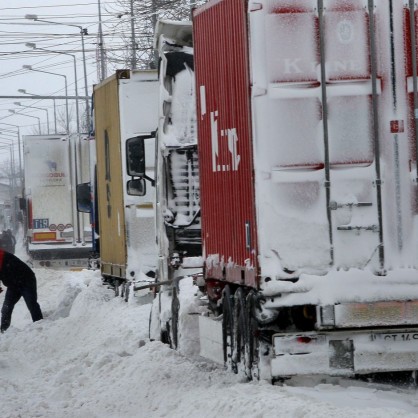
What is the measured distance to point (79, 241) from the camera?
37.2 meters

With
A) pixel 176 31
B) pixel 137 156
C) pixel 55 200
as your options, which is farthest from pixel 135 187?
pixel 55 200

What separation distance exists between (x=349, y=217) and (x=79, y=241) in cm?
2674

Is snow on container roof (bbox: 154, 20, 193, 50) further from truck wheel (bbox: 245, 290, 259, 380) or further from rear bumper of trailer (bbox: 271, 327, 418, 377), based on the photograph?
rear bumper of trailer (bbox: 271, 327, 418, 377)

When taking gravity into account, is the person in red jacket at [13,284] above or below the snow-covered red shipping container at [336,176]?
below

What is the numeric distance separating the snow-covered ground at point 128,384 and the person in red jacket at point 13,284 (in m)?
0.89

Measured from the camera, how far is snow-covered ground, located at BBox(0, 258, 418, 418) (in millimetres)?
10172

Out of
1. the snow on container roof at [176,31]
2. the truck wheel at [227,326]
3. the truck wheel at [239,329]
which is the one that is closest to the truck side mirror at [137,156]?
the snow on container roof at [176,31]

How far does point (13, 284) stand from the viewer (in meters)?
23.7

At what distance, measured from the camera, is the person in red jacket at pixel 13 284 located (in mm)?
23484

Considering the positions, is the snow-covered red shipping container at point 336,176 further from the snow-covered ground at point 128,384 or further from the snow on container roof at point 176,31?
the snow on container roof at point 176,31

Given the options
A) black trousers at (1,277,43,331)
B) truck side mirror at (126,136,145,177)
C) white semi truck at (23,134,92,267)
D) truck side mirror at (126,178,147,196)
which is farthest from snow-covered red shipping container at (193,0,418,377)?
white semi truck at (23,134,92,267)

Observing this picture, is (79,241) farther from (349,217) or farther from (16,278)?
(349,217)

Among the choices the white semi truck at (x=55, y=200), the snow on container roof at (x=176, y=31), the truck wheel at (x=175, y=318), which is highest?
the snow on container roof at (x=176, y=31)

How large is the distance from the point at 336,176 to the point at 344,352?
4.56 feet
